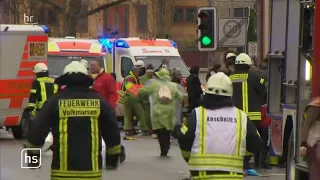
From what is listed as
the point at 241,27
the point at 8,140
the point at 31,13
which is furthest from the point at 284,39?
the point at 31,13

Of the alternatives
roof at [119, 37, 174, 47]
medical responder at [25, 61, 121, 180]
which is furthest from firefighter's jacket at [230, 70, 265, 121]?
roof at [119, 37, 174, 47]

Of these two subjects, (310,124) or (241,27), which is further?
(241,27)

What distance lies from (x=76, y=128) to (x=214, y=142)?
1.15m

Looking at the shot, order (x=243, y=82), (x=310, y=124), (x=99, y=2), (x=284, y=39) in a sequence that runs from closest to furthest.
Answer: (x=310, y=124)
(x=284, y=39)
(x=243, y=82)
(x=99, y=2)

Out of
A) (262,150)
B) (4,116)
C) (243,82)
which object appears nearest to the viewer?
(262,150)

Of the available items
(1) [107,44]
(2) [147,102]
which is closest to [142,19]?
(1) [107,44]

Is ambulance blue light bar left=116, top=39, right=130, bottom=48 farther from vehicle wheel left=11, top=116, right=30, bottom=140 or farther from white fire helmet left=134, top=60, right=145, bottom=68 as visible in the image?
vehicle wheel left=11, top=116, right=30, bottom=140

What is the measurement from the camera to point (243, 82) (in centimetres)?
1274

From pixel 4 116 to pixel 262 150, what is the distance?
1170 cm

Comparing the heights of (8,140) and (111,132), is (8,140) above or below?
below

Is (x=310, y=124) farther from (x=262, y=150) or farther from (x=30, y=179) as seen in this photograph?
(x=30, y=179)

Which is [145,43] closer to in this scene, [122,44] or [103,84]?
[122,44]

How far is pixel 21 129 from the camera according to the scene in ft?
62.3

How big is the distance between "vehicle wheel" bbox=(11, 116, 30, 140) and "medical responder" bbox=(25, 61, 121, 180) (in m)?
11.2
